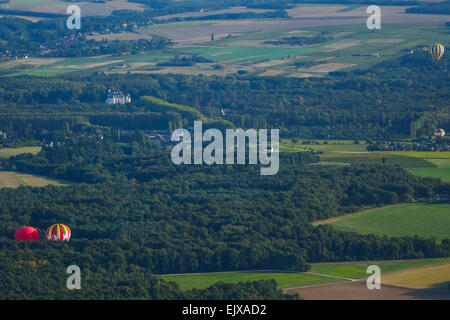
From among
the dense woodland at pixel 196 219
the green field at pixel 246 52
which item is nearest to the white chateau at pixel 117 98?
the green field at pixel 246 52

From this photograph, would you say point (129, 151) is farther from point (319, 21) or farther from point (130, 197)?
point (319, 21)

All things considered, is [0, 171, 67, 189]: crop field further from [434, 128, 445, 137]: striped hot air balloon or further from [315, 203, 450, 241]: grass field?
[434, 128, 445, 137]: striped hot air balloon

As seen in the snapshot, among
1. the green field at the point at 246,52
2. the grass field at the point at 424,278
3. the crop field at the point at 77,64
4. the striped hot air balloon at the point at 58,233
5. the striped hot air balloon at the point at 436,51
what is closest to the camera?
the grass field at the point at 424,278

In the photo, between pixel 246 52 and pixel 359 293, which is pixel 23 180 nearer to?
pixel 359 293

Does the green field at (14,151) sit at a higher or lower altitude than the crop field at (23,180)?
higher

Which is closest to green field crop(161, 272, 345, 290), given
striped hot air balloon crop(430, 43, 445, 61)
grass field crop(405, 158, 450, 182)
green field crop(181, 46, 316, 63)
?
grass field crop(405, 158, 450, 182)

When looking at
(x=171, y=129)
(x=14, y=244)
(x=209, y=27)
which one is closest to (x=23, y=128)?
(x=171, y=129)

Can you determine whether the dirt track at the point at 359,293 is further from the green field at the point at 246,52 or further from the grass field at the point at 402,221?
the green field at the point at 246,52
